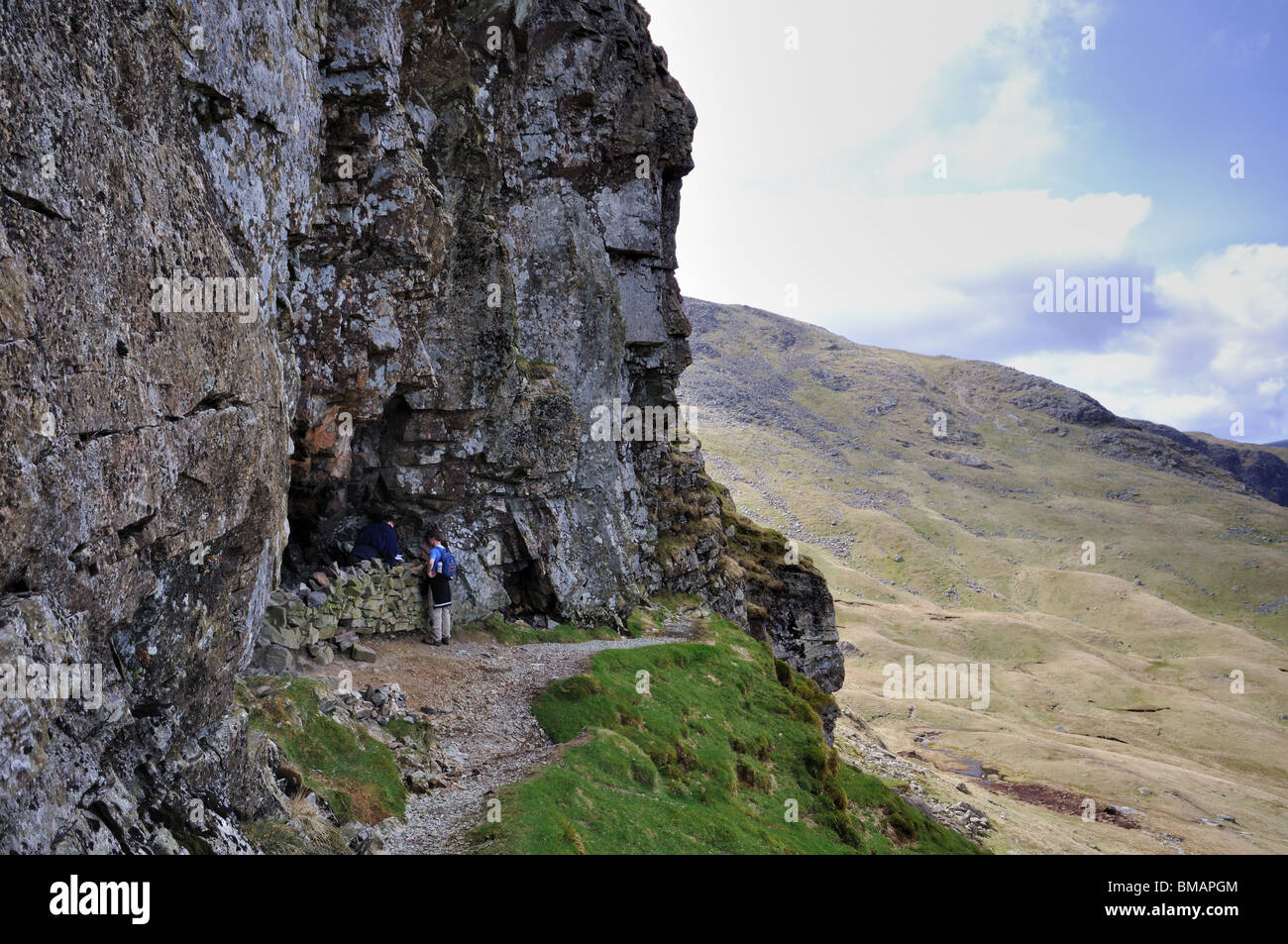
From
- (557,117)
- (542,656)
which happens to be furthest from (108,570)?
(557,117)

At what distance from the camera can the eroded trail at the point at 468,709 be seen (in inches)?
604

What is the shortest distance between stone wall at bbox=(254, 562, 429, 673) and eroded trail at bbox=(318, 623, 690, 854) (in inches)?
26.5

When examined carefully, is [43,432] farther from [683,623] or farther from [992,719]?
[992,719]

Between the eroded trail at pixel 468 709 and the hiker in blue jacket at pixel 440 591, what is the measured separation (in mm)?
573

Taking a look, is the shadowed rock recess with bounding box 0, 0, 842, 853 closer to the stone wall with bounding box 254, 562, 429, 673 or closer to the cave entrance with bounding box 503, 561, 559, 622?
the cave entrance with bounding box 503, 561, 559, 622

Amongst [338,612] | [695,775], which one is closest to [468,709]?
[338,612]

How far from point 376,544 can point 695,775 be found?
14.0m

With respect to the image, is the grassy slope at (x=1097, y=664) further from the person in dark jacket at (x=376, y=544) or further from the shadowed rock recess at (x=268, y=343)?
the person in dark jacket at (x=376, y=544)

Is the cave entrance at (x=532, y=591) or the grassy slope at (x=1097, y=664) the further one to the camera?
the grassy slope at (x=1097, y=664)

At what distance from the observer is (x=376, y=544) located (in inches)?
1107

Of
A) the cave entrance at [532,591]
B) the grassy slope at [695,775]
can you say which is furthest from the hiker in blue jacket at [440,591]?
the cave entrance at [532,591]

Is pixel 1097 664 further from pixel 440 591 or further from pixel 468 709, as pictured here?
pixel 468 709

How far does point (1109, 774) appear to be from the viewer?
74.5 metres

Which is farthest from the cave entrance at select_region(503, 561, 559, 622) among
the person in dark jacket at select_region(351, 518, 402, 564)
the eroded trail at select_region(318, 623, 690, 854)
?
the person in dark jacket at select_region(351, 518, 402, 564)
